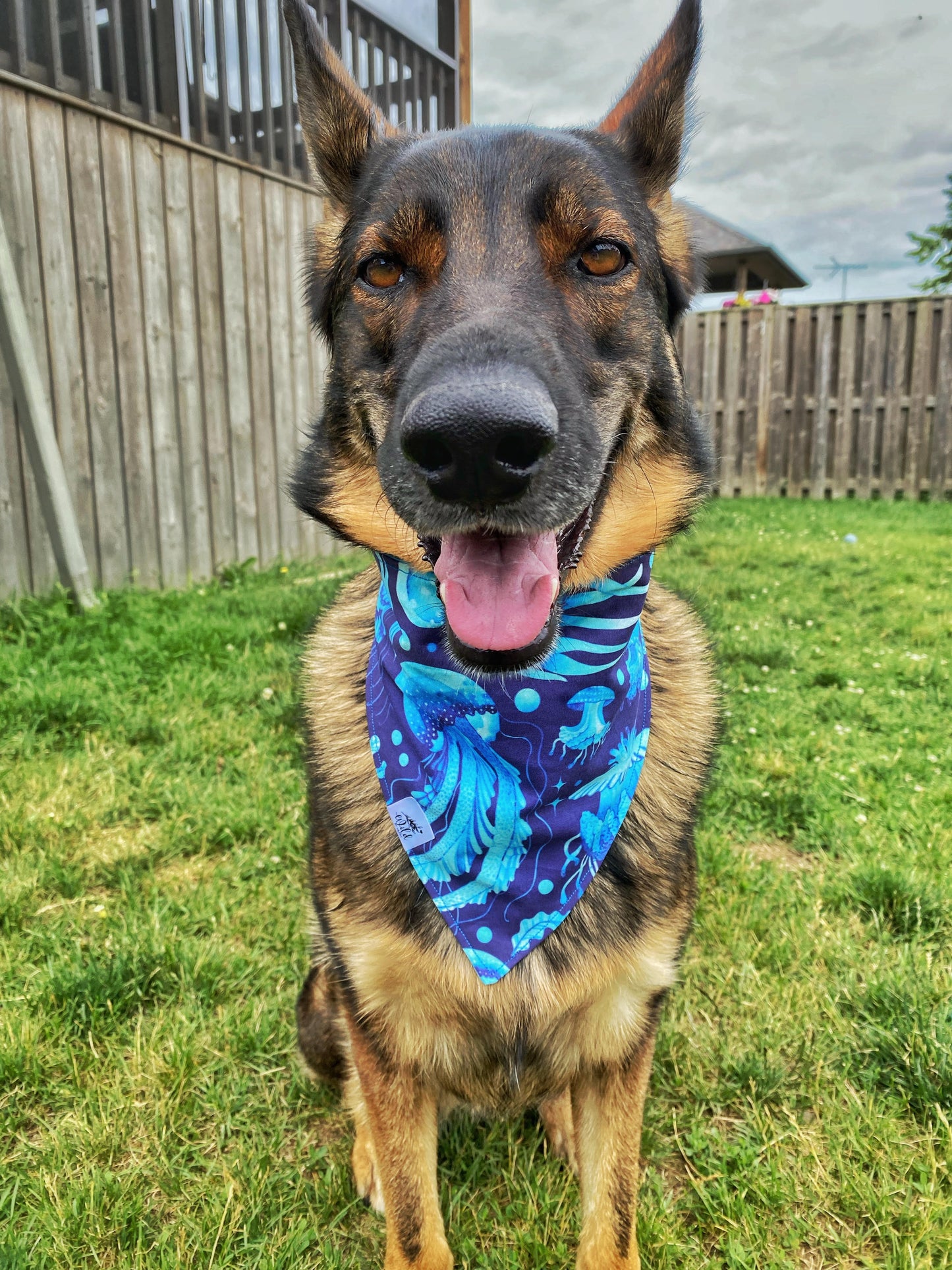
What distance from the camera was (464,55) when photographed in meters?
8.37

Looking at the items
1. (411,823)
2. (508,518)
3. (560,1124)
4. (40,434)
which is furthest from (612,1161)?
(40,434)

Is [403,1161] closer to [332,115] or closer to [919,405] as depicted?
[332,115]

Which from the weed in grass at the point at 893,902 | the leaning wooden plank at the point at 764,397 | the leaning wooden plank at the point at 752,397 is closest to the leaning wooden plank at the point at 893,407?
the leaning wooden plank at the point at 764,397

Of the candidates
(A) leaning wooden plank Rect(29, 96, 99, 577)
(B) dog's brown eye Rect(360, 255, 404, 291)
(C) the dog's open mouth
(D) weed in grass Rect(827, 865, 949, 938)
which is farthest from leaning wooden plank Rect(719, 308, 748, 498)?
(C) the dog's open mouth

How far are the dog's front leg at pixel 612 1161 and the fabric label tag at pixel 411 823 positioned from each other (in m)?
0.64

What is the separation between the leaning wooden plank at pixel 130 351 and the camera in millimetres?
5328

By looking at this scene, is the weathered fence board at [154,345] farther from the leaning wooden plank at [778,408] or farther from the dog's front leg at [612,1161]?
the leaning wooden plank at [778,408]

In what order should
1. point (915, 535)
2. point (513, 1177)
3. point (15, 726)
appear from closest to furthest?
point (513, 1177), point (15, 726), point (915, 535)

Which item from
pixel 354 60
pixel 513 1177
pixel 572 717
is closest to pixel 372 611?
pixel 572 717

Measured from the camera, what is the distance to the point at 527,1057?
1.73 meters

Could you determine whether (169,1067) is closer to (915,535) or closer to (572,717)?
(572,717)

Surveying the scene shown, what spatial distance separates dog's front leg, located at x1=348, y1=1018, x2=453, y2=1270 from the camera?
1.67 meters

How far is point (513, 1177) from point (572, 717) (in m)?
1.14

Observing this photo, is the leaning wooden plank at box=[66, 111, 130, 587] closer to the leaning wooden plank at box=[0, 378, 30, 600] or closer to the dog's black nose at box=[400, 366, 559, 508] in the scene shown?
the leaning wooden plank at box=[0, 378, 30, 600]
